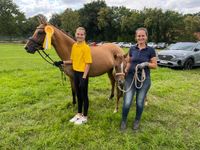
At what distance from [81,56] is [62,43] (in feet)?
2.69

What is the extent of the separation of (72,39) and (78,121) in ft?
5.80

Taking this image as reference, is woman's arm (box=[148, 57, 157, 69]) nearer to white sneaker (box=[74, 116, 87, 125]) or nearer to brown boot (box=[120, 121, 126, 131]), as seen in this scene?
brown boot (box=[120, 121, 126, 131])

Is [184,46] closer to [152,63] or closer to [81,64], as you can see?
[152,63]

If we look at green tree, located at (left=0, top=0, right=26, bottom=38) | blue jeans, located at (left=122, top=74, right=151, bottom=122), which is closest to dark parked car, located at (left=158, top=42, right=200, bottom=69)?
blue jeans, located at (left=122, top=74, right=151, bottom=122)

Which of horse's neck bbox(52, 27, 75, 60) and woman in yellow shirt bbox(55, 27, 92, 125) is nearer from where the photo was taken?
woman in yellow shirt bbox(55, 27, 92, 125)

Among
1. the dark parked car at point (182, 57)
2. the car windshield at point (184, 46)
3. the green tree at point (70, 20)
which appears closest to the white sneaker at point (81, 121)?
the dark parked car at point (182, 57)

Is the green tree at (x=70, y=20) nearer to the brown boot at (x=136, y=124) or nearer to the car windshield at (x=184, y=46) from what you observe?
the car windshield at (x=184, y=46)

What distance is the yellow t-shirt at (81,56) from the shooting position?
190 inches

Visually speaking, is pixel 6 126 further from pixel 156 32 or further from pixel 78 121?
pixel 156 32

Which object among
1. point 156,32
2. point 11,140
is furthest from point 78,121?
point 156,32

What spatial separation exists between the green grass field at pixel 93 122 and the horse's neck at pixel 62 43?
50.8 inches

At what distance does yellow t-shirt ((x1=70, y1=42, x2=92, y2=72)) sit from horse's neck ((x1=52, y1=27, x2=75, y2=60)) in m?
0.58

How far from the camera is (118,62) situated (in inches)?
195

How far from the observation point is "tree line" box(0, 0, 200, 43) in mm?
52688
